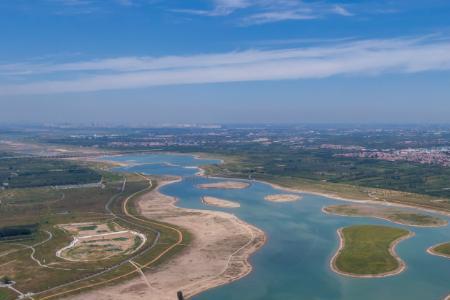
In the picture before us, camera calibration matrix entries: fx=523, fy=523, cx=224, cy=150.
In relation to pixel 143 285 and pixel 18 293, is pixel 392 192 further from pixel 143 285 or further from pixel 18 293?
pixel 18 293

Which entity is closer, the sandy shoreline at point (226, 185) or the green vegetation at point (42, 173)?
the sandy shoreline at point (226, 185)

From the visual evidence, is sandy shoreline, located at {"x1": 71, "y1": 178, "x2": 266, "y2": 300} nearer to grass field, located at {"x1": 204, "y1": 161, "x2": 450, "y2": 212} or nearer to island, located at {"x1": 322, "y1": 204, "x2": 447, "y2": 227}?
island, located at {"x1": 322, "y1": 204, "x2": 447, "y2": 227}

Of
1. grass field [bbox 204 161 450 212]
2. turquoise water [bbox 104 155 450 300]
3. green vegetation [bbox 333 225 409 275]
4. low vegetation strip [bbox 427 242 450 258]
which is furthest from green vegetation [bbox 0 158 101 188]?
low vegetation strip [bbox 427 242 450 258]

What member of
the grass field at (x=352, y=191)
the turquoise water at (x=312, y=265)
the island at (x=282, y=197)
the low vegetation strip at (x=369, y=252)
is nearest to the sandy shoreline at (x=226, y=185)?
the grass field at (x=352, y=191)

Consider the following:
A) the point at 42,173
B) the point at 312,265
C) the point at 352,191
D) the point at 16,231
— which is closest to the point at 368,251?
the point at 312,265

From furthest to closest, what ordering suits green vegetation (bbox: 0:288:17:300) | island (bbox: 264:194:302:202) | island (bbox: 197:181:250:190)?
island (bbox: 197:181:250:190), island (bbox: 264:194:302:202), green vegetation (bbox: 0:288:17:300)

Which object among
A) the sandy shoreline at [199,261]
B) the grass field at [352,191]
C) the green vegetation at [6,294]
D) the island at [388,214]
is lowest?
the green vegetation at [6,294]

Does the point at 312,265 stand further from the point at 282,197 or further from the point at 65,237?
the point at 282,197

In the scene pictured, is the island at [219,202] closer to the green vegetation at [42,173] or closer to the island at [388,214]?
the island at [388,214]
